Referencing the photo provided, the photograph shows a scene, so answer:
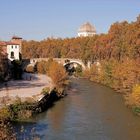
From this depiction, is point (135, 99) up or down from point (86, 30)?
down

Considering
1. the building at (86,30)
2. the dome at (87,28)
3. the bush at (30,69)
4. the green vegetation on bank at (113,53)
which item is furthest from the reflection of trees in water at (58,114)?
the dome at (87,28)

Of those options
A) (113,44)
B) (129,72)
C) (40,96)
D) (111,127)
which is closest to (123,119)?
(111,127)

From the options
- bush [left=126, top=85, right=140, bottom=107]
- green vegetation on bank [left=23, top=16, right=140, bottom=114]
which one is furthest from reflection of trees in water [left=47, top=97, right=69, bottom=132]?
green vegetation on bank [left=23, top=16, right=140, bottom=114]

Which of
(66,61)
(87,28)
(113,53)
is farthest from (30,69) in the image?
(87,28)

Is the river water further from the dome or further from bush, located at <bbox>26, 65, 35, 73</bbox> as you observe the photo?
the dome

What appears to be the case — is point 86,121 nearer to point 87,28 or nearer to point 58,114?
point 58,114

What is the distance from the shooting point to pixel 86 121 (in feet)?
88.9

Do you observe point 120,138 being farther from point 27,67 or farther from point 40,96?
point 27,67

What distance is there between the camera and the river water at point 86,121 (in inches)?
922

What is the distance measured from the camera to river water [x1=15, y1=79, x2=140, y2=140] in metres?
23.4

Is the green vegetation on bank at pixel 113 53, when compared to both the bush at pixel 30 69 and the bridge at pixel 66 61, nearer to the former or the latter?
the bridge at pixel 66 61

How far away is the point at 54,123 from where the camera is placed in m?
26.6

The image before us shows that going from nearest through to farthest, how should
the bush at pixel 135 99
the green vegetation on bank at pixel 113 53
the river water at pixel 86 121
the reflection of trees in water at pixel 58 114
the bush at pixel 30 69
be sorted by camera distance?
the river water at pixel 86 121 < the reflection of trees in water at pixel 58 114 < the bush at pixel 135 99 < the green vegetation on bank at pixel 113 53 < the bush at pixel 30 69

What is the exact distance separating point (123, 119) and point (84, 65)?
4071 cm
